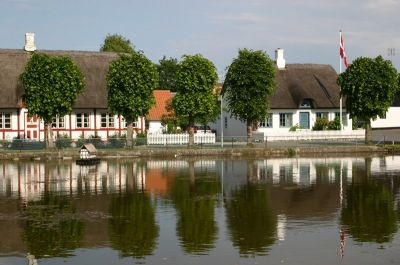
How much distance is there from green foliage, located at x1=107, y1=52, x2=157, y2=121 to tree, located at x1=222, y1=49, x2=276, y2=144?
23.1ft

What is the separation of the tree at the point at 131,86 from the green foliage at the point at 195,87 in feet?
7.55

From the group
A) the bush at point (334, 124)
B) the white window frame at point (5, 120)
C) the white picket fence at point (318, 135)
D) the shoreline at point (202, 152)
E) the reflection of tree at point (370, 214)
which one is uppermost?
the white window frame at point (5, 120)

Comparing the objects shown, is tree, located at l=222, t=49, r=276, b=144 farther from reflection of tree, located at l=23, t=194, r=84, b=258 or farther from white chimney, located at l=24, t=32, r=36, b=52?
reflection of tree, located at l=23, t=194, r=84, b=258

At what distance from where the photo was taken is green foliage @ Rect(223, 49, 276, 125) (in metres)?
55.0

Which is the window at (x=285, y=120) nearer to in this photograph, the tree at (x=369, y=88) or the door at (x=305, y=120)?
the door at (x=305, y=120)

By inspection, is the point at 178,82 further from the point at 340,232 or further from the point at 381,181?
the point at 340,232

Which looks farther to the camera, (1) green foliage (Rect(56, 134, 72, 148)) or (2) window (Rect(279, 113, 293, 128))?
(2) window (Rect(279, 113, 293, 128))

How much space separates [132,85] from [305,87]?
84.0ft

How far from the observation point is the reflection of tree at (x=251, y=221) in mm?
17250

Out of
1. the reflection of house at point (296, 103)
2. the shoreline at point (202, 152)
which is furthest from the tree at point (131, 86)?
the reflection of house at point (296, 103)

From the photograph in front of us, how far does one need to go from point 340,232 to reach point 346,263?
12.2ft

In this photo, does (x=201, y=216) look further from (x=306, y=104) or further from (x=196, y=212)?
(x=306, y=104)

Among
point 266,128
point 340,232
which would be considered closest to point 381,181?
point 340,232

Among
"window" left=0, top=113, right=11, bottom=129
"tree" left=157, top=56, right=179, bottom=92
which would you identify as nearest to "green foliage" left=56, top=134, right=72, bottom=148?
"window" left=0, top=113, right=11, bottom=129
